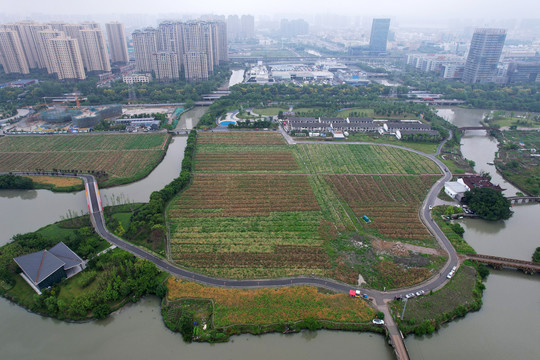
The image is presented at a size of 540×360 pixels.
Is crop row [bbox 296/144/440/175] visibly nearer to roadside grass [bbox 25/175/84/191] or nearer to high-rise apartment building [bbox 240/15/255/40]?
roadside grass [bbox 25/175/84/191]

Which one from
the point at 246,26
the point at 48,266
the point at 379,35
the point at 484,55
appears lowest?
the point at 48,266

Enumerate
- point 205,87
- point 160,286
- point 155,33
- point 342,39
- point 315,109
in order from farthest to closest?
point 342,39
point 155,33
point 205,87
point 315,109
point 160,286

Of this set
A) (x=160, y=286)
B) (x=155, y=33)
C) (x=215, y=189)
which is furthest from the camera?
(x=155, y=33)

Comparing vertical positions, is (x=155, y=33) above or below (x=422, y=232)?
above

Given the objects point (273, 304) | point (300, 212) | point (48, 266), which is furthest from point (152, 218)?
point (300, 212)

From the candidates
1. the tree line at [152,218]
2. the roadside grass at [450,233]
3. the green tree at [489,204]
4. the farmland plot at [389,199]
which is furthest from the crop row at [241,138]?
the green tree at [489,204]

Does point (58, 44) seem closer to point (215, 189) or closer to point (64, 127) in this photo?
point (64, 127)

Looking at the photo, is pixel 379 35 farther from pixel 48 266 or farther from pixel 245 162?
pixel 48 266

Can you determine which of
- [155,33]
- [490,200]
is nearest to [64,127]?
[155,33]

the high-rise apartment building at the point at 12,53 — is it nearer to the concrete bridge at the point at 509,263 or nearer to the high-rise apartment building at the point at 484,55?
the concrete bridge at the point at 509,263
